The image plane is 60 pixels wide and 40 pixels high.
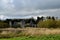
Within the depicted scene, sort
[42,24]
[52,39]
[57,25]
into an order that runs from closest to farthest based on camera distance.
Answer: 1. [52,39]
2. [57,25]
3. [42,24]

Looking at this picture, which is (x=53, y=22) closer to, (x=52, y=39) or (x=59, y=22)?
(x=59, y=22)

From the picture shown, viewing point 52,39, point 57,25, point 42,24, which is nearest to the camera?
point 52,39

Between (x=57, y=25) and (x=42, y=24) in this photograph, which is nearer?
(x=57, y=25)

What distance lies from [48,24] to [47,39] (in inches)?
1662

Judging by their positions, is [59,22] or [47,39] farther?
[59,22]

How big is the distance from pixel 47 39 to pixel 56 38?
1.05 m

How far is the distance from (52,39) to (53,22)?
42.0 m

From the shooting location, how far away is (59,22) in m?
60.8

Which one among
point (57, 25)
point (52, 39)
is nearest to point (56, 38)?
point (52, 39)

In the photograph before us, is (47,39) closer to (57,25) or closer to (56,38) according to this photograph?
(56,38)

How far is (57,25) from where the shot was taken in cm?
6066

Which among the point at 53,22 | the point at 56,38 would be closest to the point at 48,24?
the point at 53,22

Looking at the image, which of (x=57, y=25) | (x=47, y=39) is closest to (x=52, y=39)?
(x=47, y=39)

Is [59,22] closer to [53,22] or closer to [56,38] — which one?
[53,22]
